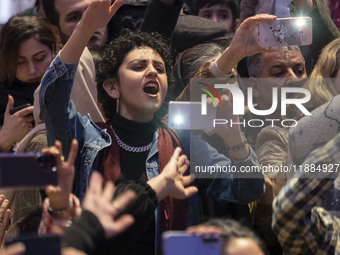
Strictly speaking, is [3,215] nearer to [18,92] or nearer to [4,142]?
[4,142]

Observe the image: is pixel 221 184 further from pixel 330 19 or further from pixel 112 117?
pixel 330 19

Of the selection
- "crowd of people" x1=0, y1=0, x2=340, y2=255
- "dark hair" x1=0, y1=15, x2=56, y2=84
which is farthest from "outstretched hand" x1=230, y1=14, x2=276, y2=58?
"dark hair" x1=0, y1=15, x2=56, y2=84

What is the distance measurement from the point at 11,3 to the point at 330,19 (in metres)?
1.78

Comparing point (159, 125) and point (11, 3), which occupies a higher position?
point (11, 3)

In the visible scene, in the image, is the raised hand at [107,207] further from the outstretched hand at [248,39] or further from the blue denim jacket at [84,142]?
the outstretched hand at [248,39]

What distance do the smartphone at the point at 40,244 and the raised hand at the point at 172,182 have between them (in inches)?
21.4

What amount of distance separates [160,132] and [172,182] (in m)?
0.55

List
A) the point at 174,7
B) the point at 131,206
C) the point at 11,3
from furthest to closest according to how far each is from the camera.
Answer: the point at 11,3
the point at 174,7
the point at 131,206

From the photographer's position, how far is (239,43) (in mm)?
3332

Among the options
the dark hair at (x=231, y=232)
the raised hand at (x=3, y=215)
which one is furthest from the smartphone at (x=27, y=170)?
the raised hand at (x=3, y=215)

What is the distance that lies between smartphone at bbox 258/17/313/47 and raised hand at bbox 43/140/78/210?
1139 mm

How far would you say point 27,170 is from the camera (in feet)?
7.95

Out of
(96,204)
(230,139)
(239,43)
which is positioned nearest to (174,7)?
(239,43)

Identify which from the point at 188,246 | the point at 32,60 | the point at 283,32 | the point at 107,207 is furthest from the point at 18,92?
the point at 188,246
